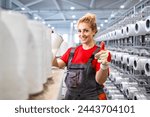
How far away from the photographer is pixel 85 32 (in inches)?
59.9

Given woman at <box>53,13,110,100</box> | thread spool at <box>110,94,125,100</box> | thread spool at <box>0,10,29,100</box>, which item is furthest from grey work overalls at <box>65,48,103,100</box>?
thread spool at <box>110,94,125,100</box>

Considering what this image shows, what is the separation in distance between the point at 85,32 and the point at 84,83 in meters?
0.34

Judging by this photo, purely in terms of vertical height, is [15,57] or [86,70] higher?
[15,57]

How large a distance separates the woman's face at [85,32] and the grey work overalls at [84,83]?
99mm

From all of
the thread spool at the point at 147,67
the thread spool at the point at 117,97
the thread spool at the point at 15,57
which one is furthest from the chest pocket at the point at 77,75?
the thread spool at the point at 117,97

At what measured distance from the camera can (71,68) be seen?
1563 millimetres

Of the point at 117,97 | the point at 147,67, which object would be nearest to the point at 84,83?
the point at 147,67

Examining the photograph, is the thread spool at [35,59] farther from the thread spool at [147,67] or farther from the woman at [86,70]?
the thread spool at [147,67]

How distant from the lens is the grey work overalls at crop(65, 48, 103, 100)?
150 cm

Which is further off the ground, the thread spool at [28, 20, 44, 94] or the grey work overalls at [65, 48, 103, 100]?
the thread spool at [28, 20, 44, 94]

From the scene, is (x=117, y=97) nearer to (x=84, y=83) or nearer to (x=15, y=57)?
(x=84, y=83)

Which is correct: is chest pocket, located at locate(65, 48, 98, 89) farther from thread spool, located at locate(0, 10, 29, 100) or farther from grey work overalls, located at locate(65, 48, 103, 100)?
thread spool, located at locate(0, 10, 29, 100)

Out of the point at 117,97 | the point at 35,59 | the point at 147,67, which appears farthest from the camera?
the point at 117,97

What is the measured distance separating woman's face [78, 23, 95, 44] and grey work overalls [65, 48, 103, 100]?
0.10 meters
